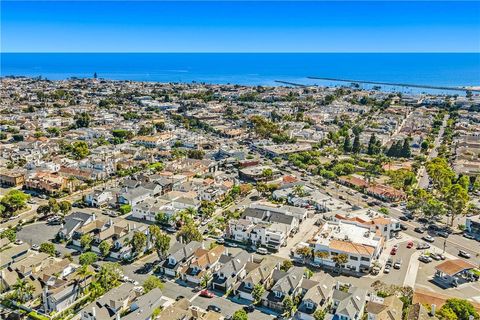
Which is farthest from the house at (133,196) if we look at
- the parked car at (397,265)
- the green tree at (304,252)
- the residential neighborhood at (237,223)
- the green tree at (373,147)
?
the green tree at (373,147)

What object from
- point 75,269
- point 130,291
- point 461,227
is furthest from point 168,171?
point 461,227

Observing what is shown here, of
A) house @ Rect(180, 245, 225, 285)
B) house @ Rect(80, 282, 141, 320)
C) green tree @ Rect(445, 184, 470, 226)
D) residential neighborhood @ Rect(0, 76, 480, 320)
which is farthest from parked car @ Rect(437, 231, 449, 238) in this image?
house @ Rect(80, 282, 141, 320)

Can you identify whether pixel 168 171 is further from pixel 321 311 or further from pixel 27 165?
pixel 321 311

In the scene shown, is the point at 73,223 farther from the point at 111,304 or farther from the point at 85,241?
the point at 111,304

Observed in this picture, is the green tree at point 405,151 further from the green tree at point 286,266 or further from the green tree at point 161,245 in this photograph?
the green tree at point 161,245

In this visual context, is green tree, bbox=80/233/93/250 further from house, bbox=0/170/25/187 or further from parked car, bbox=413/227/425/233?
parked car, bbox=413/227/425/233

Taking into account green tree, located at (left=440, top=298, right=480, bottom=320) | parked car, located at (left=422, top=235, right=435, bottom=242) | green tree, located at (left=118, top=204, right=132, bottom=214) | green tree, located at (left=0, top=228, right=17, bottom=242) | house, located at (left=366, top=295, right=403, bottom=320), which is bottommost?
green tree, located at (left=118, top=204, right=132, bottom=214)

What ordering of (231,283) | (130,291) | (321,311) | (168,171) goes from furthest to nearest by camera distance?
(168,171) < (231,283) < (130,291) < (321,311)
